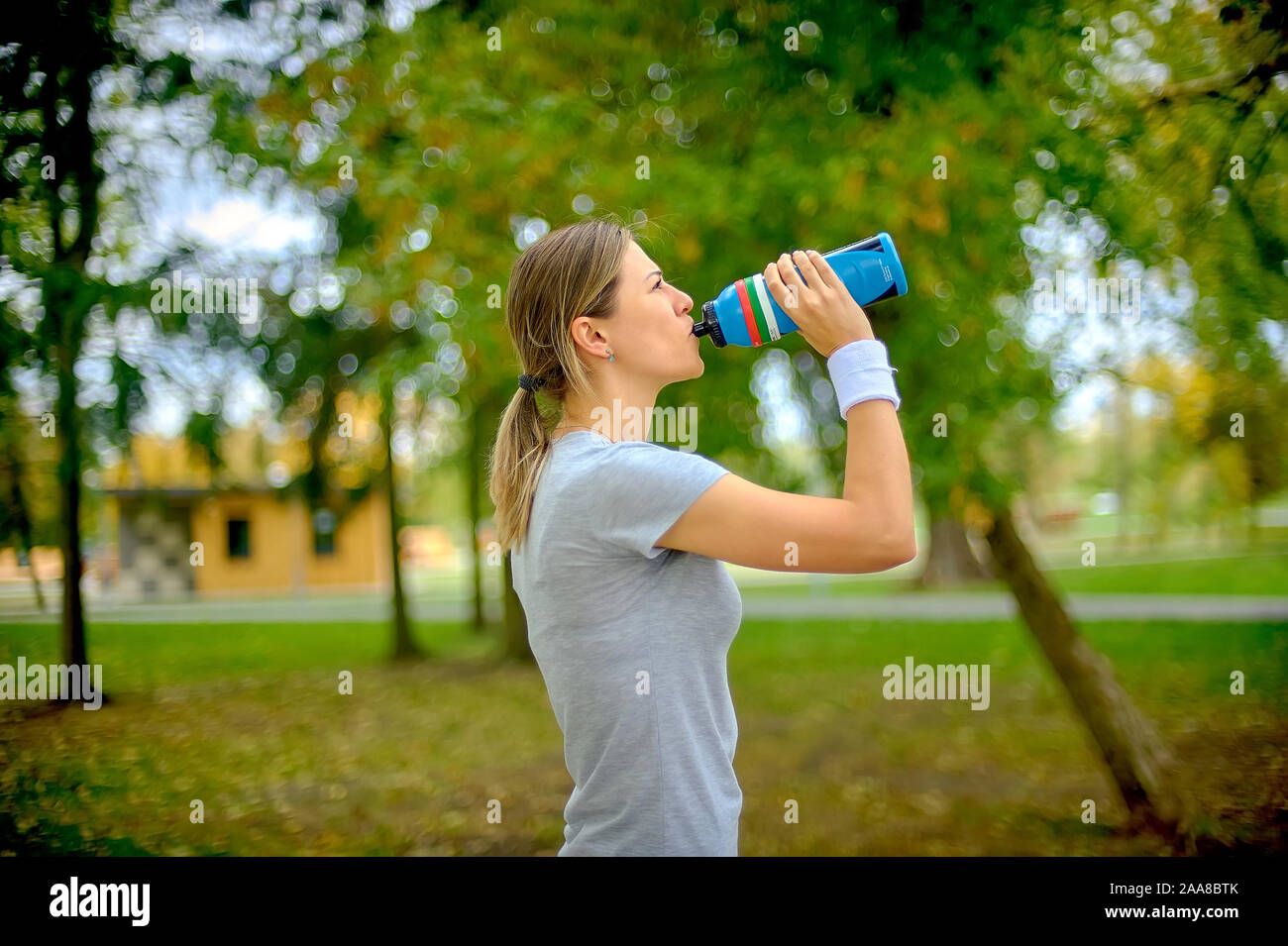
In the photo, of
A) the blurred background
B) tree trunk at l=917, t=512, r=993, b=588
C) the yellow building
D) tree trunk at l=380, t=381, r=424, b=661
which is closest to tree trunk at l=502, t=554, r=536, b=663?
tree trunk at l=380, t=381, r=424, b=661

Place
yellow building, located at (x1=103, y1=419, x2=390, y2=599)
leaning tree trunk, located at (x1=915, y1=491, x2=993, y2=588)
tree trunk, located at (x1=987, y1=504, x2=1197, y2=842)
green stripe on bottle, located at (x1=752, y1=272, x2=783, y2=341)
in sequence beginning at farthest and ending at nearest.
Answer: leaning tree trunk, located at (x1=915, y1=491, x2=993, y2=588) → yellow building, located at (x1=103, y1=419, x2=390, y2=599) → tree trunk, located at (x1=987, y1=504, x2=1197, y2=842) → green stripe on bottle, located at (x1=752, y1=272, x2=783, y2=341)

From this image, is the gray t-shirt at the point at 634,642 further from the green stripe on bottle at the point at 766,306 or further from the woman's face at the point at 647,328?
the green stripe on bottle at the point at 766,306

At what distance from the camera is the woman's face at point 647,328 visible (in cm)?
152

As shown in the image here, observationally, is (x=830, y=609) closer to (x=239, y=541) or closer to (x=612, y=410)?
(x=239, y=541)

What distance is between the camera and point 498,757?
804 centimetres

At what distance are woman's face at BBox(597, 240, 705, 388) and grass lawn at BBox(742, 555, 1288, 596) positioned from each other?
1023 centimetres

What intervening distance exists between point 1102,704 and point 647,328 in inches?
211

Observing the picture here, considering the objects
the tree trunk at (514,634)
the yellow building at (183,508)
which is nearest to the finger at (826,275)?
the yellow building at (183,508)

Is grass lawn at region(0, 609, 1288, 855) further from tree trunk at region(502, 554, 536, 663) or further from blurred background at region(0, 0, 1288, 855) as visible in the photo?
tree trunk at region(502, 554, 536, 663)

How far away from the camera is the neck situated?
1.52 meters

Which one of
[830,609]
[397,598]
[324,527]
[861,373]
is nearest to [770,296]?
[861,373]
